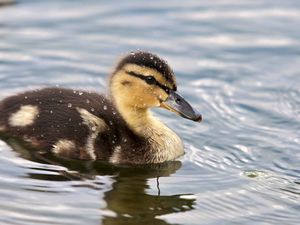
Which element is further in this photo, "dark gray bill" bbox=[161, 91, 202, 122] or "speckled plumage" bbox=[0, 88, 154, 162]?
"dark gray bill" bbox=[161, 91, 202, 122]

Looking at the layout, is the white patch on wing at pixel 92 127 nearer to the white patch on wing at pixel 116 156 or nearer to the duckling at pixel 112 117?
the duckling at pixel 112 117

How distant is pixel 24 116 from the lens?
656 cm

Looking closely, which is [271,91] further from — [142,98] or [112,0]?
[112,0]

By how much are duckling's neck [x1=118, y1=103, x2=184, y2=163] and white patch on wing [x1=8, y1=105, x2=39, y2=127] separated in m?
0.57

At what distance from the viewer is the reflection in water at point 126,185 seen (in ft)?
18.7

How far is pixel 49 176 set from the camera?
615cm

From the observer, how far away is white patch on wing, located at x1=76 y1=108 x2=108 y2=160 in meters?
6.40

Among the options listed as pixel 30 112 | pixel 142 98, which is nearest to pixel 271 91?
pixel 142 98

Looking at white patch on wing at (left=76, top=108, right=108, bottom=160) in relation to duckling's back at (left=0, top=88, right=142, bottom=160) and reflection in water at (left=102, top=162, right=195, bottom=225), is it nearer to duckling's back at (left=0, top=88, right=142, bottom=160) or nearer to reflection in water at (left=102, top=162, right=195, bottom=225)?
duckling's back at (left=0, top=88, right=142, bottom=160)

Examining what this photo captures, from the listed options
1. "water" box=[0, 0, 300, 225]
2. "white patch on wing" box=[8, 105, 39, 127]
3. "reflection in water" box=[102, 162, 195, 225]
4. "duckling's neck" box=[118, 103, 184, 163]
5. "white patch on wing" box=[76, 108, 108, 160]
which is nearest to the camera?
"reflection in water" box=[102, 162, 195, 225]

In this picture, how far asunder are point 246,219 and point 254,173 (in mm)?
767

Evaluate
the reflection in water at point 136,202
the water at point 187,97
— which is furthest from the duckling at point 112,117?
the reflection in water at point 136,202

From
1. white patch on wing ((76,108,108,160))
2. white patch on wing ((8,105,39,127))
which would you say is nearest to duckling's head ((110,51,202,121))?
white patch on wing ((76,108,108,160))

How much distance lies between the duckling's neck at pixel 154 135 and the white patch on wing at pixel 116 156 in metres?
0.26
